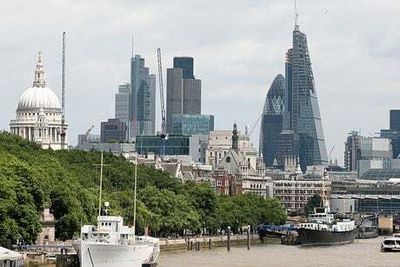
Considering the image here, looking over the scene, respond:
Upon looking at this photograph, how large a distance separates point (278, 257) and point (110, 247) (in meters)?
41.2

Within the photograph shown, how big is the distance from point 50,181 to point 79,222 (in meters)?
3.88

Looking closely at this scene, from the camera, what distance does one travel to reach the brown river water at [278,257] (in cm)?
13762

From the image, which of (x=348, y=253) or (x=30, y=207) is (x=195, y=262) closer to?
(x=30, y=207)

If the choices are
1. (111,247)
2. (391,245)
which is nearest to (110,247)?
(111,247)

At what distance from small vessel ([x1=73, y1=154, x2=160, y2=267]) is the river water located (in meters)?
10.2

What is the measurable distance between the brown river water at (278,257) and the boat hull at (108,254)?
11.5 m

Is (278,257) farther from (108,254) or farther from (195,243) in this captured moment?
(108,254)

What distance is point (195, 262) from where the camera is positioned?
450 feet

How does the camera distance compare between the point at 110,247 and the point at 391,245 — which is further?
the point at 391,245

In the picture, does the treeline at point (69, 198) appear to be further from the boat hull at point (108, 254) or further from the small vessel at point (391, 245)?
the small vessel at point (391, 245)

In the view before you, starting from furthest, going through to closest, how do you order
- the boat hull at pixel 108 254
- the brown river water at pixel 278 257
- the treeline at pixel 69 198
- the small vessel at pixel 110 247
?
1. the brown river water at pixel 278 257
2. the treeline at pixel 69 198
3. the small vessel at pixel 110 247
4. the boat hull at pixel 108 254

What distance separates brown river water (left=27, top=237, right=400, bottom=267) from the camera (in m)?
138

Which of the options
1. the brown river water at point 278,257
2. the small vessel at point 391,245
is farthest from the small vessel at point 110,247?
the small vessel at point 391,245

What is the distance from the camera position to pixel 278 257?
154250mm
